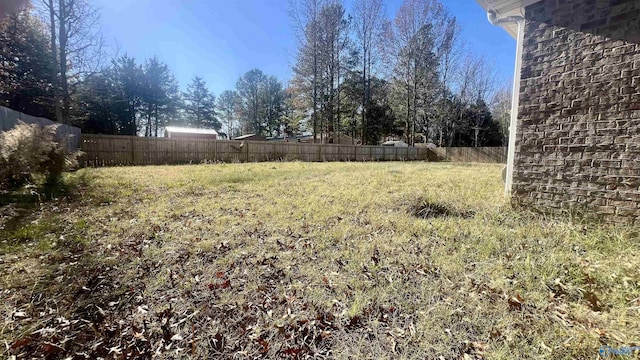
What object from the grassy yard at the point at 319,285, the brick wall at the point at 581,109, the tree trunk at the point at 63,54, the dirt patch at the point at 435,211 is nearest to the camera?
the grassy yard at the point at 319,285

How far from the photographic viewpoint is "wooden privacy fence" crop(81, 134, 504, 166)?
32.7 feet

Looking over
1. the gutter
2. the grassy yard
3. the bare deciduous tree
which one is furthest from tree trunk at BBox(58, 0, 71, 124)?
the gutter

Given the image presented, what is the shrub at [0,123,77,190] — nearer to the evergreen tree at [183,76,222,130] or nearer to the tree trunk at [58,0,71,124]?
the tree trunk at [58,0,71,124]

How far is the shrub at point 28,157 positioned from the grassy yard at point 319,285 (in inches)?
48.5

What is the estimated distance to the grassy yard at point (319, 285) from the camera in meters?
1.42

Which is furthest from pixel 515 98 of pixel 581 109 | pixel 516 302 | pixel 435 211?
pixel 516 302

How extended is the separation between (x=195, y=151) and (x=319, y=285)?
11.5 m

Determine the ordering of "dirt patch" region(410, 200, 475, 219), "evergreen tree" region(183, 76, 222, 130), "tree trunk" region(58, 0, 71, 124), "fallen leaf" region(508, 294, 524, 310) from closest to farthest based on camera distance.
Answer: "fallen leaf" region(508, 294, 524, 310)
"dirt patch" region(410, 200, 475, 219)
"tree trunk" region(58, 0, 71, 124)
"evergreen tree" region(183, 76, 222, 130)

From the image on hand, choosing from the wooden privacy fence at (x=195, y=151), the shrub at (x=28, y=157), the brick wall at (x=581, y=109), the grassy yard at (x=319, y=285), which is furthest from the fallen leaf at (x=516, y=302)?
the wooden privacy fence at (x=195, y=151)

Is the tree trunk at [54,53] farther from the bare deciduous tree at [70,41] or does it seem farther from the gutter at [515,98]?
the gutter at [515,98]

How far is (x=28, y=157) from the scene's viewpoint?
173 inches

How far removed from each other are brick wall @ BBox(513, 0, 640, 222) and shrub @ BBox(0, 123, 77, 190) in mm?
7650

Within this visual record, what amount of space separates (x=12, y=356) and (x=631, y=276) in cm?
386

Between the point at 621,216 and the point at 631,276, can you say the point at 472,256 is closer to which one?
the point at 631,276
